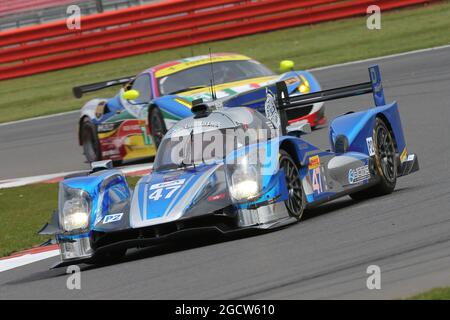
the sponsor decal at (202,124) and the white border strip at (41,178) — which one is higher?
the sponsor decal at (202,124)

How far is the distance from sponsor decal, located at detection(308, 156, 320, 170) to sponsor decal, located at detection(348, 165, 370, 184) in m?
0.43

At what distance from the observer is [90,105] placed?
60.0 feet

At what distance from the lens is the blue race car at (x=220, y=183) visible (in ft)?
29.4

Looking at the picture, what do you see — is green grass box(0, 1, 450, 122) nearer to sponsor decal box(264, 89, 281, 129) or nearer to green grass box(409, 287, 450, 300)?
sponsor decal box(264, 89, 281, 129)

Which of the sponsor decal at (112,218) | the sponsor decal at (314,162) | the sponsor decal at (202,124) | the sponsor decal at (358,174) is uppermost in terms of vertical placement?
the sponsor decal at (202,124)

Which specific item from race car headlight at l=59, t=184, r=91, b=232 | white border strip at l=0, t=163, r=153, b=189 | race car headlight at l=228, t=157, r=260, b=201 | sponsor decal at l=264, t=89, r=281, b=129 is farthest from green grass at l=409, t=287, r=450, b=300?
white border strip at l=0, t=163, r=153, b=189

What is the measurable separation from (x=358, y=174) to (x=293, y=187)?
1.09 meters

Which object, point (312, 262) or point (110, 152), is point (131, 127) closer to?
point (110, 152)

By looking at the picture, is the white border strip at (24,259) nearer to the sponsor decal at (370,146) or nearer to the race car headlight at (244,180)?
the race car headlight at (244,180)

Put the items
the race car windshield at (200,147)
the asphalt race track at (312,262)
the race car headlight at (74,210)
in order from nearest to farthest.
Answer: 1. the asphalt race track at (312,262)
2. the race car headlight at (74,210)
3. the race car windshield at (200,147)

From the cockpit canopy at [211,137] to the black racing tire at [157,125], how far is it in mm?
5433

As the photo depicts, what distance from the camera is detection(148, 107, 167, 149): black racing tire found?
15.8 m

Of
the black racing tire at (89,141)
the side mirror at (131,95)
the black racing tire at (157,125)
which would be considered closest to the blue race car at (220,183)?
the black racing tire at (157,125)
